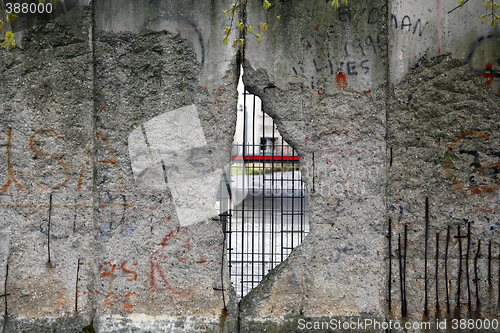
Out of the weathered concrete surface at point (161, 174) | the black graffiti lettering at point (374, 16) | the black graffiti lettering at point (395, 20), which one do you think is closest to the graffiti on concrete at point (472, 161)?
the black graffiti lettering at point (395, 20)

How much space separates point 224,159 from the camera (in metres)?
3.12

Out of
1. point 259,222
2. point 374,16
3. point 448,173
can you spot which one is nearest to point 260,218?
point 259,222

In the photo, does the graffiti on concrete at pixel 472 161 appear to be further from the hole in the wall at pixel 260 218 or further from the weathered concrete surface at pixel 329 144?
the hole in the wall at pixel 260 218

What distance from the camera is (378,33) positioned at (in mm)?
3072

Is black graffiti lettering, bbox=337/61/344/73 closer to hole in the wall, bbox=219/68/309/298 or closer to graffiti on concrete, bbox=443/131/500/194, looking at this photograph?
hole in the wall, bbox=219/68/309/298

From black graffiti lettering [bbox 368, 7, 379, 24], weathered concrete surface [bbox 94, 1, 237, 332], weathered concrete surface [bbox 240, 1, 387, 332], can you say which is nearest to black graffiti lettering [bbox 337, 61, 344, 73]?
weathered concrete surface [bbox 240, 1, 387, 332]

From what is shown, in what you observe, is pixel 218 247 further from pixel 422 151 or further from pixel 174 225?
pixel 422 151

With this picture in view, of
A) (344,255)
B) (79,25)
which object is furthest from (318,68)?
(79,25)

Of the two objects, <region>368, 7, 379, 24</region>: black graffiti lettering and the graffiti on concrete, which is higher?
<region>368, 7, 379, 24</region>: black graffiti lettering

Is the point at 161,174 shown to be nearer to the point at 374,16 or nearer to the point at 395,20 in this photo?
the point at 374,16

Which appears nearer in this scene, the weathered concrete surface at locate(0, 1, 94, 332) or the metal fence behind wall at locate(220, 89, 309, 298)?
the weathered concrete surface at locate(0, 1, 94, 332)

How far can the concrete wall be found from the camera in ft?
9.97

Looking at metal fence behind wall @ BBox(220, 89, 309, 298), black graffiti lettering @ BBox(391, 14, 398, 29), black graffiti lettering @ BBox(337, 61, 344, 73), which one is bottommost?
metal fence behind wall @ BBox(220, 89, 309, 298)

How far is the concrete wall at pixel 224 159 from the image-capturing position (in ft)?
9.97
